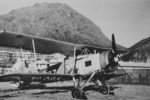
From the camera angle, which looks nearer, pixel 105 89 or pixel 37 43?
pixel 105 89

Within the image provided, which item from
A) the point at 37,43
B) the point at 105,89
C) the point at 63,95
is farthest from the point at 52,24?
the point at 63,95

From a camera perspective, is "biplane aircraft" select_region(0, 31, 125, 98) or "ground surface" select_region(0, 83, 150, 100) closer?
"ground surface" select_region(0, 83, 150, 100)

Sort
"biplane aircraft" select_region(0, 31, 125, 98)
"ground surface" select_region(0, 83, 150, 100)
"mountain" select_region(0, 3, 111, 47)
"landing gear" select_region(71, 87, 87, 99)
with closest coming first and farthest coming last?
"landing gear" select_region(71, 87, 87, 99), "ground surface" select_region(0, 83, 150, 100), "biplane aircraft" select_region(0, 31, 125, 98), "mountain" select_region(0, 3, 111, 47)

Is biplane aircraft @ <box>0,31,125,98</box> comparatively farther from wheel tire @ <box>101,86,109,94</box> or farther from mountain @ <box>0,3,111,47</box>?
mountain @ <box>0,3,111,47</box>

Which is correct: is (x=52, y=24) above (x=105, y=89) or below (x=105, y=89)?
above

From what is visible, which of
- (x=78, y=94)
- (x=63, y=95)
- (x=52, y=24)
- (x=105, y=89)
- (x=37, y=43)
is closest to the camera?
(x=78, y=94)

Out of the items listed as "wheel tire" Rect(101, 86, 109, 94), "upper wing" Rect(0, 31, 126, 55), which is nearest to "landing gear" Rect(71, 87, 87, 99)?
"wheel tire" Rect(101, 86, 109, 94)

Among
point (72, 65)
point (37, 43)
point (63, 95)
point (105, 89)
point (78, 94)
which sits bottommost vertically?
point (63, 95)

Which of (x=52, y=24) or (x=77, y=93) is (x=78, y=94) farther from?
(x=52, y=24)

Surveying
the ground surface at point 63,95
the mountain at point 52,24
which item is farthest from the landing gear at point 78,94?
the mountain at point 52,24

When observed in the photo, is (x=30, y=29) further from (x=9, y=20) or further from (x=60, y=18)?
(x=60, y=18)
